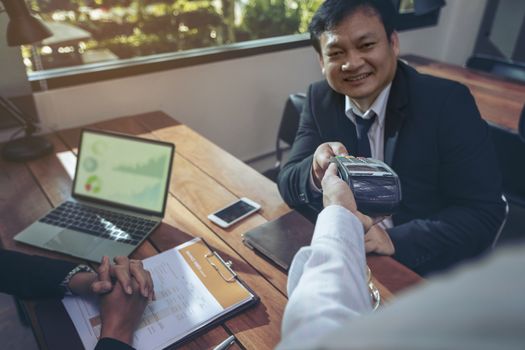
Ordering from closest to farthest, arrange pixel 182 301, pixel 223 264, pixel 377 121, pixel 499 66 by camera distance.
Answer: pixel 182 301, pixel 223 264, pixel 377 121, pixel 499 66

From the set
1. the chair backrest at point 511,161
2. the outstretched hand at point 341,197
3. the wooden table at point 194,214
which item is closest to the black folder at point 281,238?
the wooden table at point 194,214

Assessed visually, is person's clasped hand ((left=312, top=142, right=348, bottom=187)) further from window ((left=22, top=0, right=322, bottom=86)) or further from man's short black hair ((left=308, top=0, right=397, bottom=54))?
window ((left=22, top=0, right=322, bottom=86))

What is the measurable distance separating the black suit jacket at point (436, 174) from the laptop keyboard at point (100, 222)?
47cm

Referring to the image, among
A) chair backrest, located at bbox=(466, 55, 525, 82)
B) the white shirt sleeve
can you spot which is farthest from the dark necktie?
chair backrest, located at bbox=(466, 55, 525, 82)

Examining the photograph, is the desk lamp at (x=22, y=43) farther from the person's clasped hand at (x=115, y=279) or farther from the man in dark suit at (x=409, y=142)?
the man in dark suit at (x=409, y=142)

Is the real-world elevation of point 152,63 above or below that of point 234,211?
above

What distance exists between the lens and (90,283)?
900mm

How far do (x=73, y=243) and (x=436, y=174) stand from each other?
113 cm

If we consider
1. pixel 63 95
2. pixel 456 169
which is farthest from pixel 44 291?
pixel 63 95

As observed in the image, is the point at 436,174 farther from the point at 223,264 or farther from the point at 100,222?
the point at 100,222

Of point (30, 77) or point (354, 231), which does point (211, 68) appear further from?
point (354, 231)

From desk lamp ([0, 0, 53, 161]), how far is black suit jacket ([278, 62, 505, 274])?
102 cm

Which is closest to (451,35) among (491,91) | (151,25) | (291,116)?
(491,91)

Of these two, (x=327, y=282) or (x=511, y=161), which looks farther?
(x=511, y=161)
